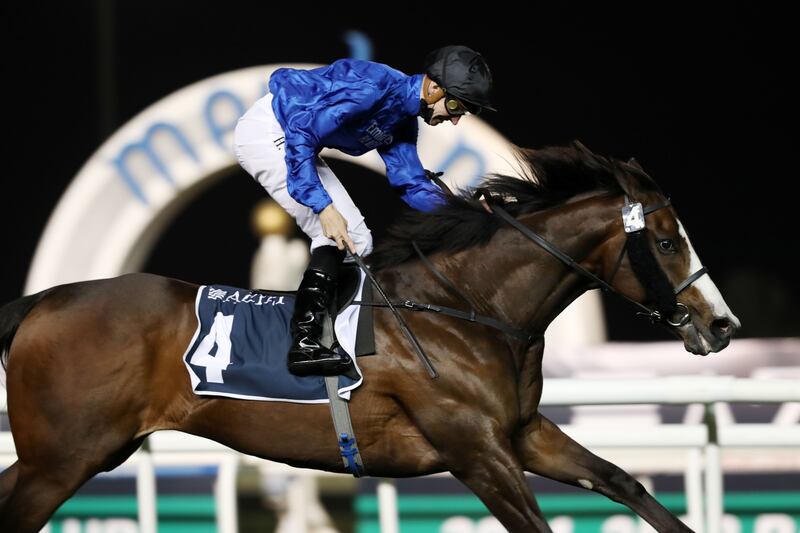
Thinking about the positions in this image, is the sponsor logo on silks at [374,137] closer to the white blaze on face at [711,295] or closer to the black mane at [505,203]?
the black mane at [505,203]

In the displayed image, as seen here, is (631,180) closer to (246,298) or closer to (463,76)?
(463,76)

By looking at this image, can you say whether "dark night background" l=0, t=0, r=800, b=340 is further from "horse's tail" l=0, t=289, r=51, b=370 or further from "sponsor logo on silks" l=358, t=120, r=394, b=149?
"horse's tail" l=0, t=289, r=51, b=370

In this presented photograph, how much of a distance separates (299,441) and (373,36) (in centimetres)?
407

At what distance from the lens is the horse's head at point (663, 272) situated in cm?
285

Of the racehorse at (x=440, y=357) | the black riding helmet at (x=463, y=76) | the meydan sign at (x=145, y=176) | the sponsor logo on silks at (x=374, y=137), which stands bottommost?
the racehorse at (x=440, y=357)

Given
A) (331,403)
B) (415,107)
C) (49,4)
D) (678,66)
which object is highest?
(49,4)

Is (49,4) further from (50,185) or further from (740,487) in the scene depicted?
(740,487)

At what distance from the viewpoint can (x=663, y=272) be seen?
2869mm

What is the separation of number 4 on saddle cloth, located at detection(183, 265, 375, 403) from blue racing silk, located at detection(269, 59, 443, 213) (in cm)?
31

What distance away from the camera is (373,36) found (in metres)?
6.62

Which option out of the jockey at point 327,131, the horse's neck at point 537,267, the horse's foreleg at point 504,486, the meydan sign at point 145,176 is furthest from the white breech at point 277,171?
the meydan sign at point 145,176

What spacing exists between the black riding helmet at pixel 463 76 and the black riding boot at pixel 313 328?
543 mm

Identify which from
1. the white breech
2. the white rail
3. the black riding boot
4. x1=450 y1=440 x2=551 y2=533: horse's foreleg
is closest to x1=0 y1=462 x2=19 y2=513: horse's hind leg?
the white rail

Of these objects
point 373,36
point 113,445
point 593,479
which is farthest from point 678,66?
point 113,445
